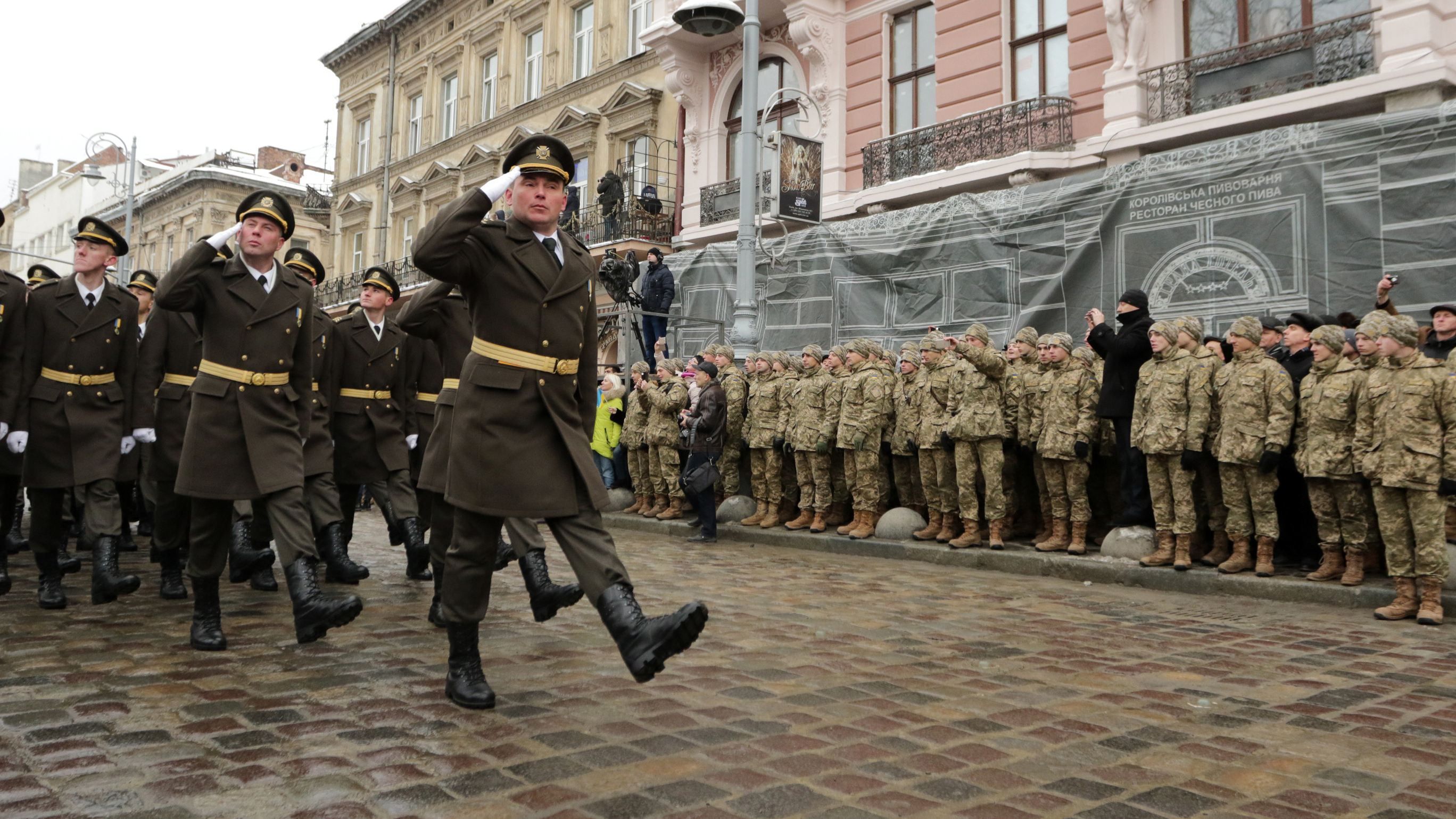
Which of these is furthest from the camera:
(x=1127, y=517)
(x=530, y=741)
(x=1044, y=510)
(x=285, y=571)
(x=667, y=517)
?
(x=667, y=517)

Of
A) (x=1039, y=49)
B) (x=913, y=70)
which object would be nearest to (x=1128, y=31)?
(x=1039, y=49)

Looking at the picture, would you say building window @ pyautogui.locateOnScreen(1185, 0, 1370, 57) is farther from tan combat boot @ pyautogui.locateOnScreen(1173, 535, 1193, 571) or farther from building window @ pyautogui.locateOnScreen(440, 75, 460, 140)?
building window @ pyautogui.locateOnScreen(440, 75, 460, 140)

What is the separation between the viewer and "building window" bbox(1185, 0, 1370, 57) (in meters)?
13.3

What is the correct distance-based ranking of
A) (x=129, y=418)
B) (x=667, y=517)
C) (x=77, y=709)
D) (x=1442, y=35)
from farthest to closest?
(x=667, y=517) < (x=1442, y=35) < (x=129, y=418) < (x=77, y=709)

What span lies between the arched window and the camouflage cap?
1186cm

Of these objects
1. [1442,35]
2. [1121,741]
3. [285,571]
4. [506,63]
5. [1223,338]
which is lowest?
[1121,741]

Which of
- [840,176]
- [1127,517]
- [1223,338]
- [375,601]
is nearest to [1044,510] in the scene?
[1127,517]

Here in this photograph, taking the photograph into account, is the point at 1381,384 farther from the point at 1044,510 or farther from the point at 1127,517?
the point at 1044,510

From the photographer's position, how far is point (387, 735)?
3791mm

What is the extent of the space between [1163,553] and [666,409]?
6381 millimetres

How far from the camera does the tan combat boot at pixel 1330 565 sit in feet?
25.7

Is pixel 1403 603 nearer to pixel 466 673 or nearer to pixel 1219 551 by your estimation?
pixel 1219 551

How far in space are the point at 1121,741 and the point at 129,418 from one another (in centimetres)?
607

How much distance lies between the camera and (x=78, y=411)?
6559 mm
